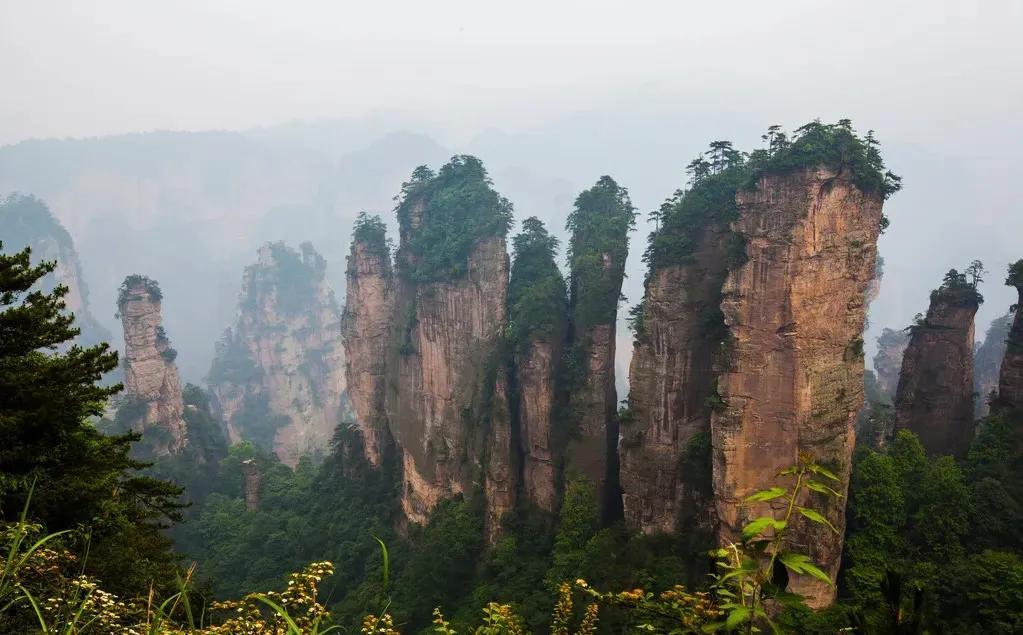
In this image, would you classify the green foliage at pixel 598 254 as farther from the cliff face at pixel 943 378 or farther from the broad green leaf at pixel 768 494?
the broad green leaf at pixel 768 494

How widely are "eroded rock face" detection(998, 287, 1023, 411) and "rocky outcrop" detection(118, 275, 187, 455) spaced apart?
44.6 metres

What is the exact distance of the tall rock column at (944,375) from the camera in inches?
821

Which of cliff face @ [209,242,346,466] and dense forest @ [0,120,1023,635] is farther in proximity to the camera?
cliff face @ [209,242,346,466]

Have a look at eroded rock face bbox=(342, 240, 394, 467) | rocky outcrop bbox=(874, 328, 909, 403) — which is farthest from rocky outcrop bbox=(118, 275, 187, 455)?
rocky outcrop bbox=(874, 328, 909, 403)

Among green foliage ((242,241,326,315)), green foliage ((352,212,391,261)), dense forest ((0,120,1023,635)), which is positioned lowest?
dense forest ((0,120,1023,635))

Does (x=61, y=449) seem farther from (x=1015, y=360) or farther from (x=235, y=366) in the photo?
(x=235, y=366)

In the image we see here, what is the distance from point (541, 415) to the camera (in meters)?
22.7

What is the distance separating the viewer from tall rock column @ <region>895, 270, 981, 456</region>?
68.4 feet

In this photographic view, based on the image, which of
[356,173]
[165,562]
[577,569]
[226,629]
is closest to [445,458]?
[577,569]

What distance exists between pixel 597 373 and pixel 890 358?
113ft

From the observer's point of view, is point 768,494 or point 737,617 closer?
point 737,617

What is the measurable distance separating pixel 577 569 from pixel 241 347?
62.4m

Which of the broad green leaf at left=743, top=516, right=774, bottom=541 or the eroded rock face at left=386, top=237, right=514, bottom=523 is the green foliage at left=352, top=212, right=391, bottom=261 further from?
the broad green leaf at left=743, top=516, right=774, bottom=541

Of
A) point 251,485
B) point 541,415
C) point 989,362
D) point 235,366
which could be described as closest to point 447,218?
point 541,415
